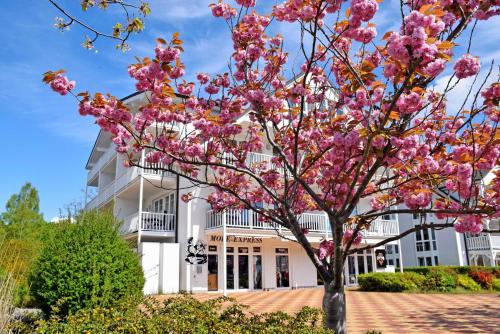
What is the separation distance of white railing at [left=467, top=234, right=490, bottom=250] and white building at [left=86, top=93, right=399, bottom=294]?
8.86 meters

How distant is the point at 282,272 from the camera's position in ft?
68.2

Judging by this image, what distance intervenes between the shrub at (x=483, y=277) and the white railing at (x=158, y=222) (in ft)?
47.1

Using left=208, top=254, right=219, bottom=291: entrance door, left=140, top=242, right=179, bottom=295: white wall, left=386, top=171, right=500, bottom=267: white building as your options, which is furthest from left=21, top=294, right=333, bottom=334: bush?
left=386, top=171, right=500, bottom=267: white building

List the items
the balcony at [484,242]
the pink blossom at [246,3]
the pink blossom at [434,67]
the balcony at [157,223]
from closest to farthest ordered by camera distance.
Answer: the pink blossom at [434,67]
the pink blossom at [246,3]
the balcony at [157,223]
the balcony at [484,242]

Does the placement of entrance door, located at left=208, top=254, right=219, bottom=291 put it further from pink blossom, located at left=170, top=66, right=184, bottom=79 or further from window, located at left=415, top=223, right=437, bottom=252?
window, located at left=415, top=223, right=437, bottom=252

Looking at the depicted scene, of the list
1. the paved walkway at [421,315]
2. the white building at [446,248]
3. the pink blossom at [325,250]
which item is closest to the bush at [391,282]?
the paved walkway at [421,315]

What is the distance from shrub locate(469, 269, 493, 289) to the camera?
1817 cm

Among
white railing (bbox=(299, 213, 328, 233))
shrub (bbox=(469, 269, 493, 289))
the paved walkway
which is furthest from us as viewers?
white railing (bbox=(299, 213, 328, 233))

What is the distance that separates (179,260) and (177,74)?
46.3 feet

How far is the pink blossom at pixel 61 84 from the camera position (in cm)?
464

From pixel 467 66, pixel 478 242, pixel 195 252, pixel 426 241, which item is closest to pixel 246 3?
pixel 467 66

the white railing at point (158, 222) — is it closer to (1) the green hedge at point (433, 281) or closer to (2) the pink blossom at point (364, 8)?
(1) the green hedge at point (433, 281)

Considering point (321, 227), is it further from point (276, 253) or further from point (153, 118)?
point (153, 118)

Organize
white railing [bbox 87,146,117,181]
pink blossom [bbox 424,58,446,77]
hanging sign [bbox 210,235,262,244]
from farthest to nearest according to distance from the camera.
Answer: white railing [bbox 87,146,117,181], hanging sign [bbox 210,235,262,244], pink blossom [bbox 424,58,446,77]
